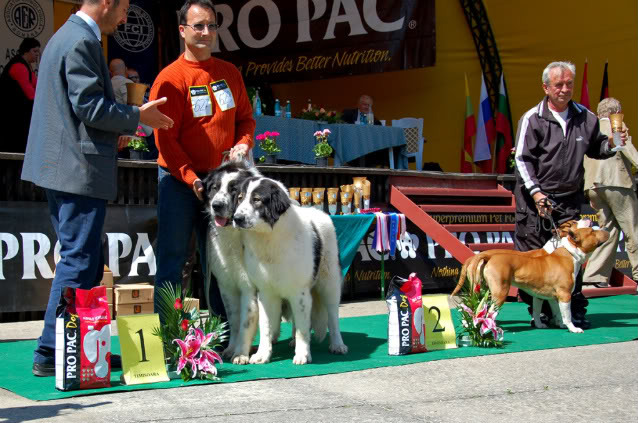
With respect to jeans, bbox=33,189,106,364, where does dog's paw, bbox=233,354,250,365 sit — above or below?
below

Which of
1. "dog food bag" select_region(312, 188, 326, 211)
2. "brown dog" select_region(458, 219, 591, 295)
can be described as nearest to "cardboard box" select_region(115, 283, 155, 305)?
"dog food bag" select_region(312, 188, 326, 211)

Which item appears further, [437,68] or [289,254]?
[437,68]

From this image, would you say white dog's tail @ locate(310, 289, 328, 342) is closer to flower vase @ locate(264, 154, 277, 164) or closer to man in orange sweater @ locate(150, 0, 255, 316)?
man in orange sweater @ locate(150, 0, 255, 316)

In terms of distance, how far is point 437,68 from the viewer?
55.2ft

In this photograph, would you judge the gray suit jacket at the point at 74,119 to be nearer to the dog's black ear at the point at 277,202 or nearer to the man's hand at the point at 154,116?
the man's hand at the point at 154,116

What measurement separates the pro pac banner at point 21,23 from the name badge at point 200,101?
10.5 meters

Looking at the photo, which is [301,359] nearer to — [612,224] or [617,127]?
[617,127]

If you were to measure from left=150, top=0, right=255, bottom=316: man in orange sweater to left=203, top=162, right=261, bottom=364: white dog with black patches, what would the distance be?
132 millimetres

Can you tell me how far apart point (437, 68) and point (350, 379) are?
504 inches

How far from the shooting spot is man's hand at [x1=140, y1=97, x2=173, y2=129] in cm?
479

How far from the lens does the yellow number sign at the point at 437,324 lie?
5.89 metres

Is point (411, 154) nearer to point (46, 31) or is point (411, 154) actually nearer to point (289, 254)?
point (46, 31)

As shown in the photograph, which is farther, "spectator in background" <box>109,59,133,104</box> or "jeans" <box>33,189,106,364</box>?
"spectator in background" <box>109,59,133,104</box>

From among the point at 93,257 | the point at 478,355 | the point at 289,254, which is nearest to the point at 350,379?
the point at 289,254
